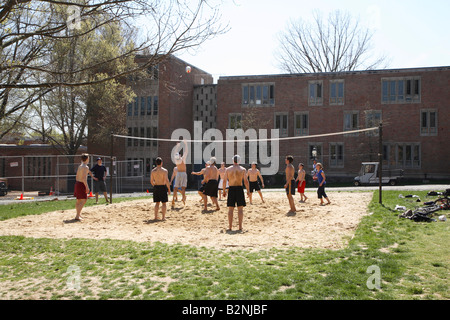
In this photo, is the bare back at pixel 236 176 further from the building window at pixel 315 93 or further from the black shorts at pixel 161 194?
the building window at pixel 315 93

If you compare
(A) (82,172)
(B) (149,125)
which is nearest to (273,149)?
(B) (149,125)

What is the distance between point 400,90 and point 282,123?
39.3 feet

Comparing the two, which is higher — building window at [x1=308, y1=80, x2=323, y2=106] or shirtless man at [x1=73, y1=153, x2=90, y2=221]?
building window at [x1=308, y1=80, x2=323, y2=106]

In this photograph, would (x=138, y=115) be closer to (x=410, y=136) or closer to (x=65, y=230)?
(x=410, y=136)

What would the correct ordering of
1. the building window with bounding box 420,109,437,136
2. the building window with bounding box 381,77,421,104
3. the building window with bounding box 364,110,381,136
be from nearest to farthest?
the building window with bounding box 364,110,381,136 → the building window with bounding box 420,109,437,136 → the building window with bounding box 381,77,421,104

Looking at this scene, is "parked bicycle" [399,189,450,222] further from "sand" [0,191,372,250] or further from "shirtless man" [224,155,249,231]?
"shirtless man" [224,155,249,231]

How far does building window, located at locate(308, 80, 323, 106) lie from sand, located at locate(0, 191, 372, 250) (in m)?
26.9

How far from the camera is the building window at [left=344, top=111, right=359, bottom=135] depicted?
4050cm

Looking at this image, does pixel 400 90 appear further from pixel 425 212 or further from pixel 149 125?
pixel 425 212

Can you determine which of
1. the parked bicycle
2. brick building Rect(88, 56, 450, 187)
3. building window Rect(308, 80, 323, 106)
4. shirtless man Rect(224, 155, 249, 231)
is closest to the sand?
shirtless man Rect(224, 155, 249, 231)

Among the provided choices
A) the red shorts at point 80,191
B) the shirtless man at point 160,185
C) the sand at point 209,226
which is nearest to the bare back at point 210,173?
the sand at point 209,226

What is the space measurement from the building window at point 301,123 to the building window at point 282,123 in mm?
980

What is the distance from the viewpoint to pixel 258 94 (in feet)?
141
